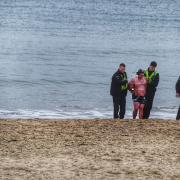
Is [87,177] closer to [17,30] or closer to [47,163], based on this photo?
[47,163]

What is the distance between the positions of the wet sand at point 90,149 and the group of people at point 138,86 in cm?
160

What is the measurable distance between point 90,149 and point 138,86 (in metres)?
4.95

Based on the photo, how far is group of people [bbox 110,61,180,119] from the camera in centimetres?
1711

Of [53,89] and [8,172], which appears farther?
[53,89]

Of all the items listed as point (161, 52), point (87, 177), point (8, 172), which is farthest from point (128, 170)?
point (161, 52)

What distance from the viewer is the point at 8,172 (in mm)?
10820

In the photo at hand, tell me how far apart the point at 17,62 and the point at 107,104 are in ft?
50.0

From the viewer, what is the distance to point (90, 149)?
12.6 meters

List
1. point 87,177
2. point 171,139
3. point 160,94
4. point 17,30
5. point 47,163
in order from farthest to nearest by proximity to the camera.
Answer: point 17,30, point 160,94, point 171,139, point 47,163, point 87,177

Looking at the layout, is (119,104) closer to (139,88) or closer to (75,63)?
(139,88)

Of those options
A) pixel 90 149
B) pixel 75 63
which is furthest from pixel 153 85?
pixel 75 63

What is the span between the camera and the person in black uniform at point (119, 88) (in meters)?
17.1

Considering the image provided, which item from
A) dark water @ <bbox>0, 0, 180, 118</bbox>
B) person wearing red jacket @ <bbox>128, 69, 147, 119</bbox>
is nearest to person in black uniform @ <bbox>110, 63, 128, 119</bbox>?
person wearing red jacket @ <bbox>128, 69, 147, 119</bbox>

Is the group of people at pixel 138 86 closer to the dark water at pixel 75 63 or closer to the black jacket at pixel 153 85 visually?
the black jacket at pixel 153 85
